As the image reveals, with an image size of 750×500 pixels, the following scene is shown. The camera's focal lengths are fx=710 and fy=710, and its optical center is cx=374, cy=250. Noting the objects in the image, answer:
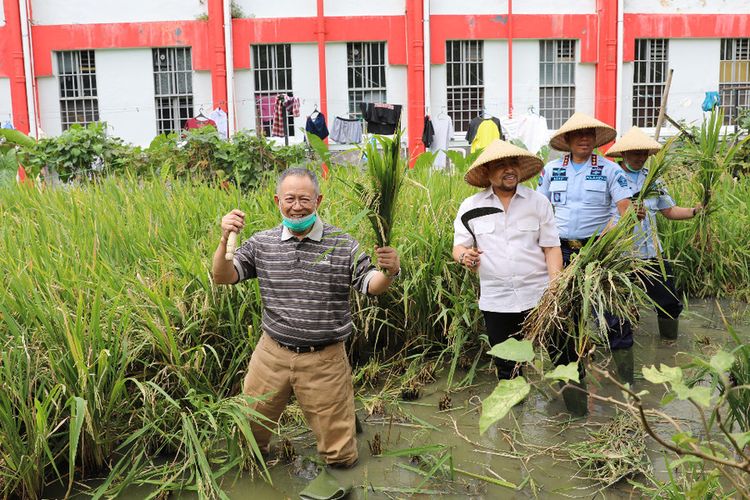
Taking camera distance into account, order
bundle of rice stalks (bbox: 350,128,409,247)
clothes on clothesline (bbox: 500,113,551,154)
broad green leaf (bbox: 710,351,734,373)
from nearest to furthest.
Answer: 1. broad green leaf (bbox: 710,351,734,373)
2. bundle of rice stalks (bbox: 350,128,409,247)
3. clothes on clothesline (bbox: 500,113,551,154)

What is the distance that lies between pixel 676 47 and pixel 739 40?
1726mm

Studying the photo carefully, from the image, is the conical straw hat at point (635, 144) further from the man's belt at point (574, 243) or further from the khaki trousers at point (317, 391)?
the khaki trousers at point (317, 391)

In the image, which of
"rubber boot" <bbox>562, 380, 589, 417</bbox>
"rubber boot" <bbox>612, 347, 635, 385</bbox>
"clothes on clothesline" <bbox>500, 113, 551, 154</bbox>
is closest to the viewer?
"rubber boot" <bbox>562, 380, 589, 417</bbox>

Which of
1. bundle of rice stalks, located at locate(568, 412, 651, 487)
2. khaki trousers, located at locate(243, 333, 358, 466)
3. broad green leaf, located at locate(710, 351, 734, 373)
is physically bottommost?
bundle of rice stalks, located at locate(568, 412, 651, 487)

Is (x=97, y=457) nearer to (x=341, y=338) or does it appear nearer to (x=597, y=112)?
(x=341, y=338)

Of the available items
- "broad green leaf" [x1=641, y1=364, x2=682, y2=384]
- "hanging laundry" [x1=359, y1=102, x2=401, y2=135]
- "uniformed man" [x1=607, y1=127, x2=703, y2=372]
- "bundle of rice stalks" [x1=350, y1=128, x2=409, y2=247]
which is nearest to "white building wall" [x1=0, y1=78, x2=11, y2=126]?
"hanging laundry" [x1=359, y1=102, x2=401, y2=135]

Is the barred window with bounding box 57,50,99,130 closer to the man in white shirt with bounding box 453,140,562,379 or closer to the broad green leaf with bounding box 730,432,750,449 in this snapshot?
the man in white shirt with bounding box 453,140,562,379

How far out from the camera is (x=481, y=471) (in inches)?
121

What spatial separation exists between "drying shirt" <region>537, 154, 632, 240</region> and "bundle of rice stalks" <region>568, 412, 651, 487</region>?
1.31 meters

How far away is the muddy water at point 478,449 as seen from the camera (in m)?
2.92

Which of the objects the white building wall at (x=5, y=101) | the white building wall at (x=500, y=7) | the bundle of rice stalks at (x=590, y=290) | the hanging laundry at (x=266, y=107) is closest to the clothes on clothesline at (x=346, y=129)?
the hanging laundry at (x=266, y=107)

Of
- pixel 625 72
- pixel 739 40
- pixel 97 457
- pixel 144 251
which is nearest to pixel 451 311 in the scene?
pixel 144 251

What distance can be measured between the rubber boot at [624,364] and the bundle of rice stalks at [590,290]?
0.65m

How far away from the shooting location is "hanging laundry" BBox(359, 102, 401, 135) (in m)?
15.5
